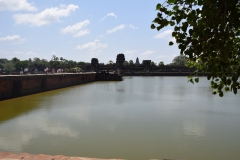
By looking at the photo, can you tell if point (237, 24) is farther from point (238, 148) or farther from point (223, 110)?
point (223, 110)

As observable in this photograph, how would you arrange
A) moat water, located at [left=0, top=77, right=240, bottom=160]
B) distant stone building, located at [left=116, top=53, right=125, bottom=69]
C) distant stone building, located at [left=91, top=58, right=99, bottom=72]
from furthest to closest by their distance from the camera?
1. distant stone building, located at [left=116, top=53, right=125, bottom=69]
2. distant stone building, located at [left=91, top=58, right=99, bottom=72]
3. moat water, located at [left=0, top=77, right=240, bottom=160]

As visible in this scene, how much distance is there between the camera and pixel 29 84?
55.4 feet

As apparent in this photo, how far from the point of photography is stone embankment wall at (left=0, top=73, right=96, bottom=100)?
44.8 ft

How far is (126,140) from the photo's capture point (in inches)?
240

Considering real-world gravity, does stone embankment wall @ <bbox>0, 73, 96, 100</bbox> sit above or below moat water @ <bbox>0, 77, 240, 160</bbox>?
above

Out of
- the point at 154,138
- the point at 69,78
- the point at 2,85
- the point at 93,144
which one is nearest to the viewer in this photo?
the point at 93,144

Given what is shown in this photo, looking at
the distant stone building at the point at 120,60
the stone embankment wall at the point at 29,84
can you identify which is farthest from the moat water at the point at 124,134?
the distant stone building at the point at 120,60

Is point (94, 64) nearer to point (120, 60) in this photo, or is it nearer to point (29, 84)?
point (120, 60)

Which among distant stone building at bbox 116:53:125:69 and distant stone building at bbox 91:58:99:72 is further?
distant stone building at bbox 116:53:125:69

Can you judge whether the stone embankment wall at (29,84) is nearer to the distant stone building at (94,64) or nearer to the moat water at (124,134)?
the moat water at (124,134)

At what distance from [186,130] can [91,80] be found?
30.1 m

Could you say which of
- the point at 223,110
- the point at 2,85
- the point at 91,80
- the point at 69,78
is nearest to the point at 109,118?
the point at 223,110

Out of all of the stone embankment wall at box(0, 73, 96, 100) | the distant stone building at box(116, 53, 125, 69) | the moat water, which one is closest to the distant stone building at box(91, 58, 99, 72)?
the distant stone building at box(116, 53, 125, 69)

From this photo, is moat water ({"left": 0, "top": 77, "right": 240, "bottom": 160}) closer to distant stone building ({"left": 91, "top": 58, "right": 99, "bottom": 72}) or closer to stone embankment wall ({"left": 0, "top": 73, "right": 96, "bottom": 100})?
stone embankment wall ({"left": 0, "top": 73, "right": 96, "bottom": 100})
